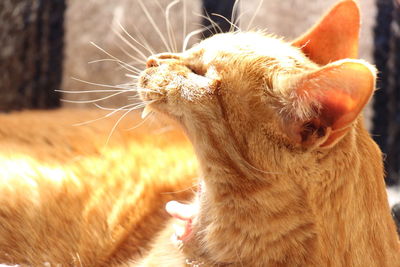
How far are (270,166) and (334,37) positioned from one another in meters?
0.31

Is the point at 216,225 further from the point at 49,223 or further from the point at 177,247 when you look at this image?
the point at 49,223

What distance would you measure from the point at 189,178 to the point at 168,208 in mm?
190

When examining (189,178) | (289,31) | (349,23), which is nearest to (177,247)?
(189,178)

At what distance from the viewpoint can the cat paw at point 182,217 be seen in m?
0.98

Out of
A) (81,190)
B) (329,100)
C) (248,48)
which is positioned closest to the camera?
(329,100)

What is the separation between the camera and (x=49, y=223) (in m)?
1.11

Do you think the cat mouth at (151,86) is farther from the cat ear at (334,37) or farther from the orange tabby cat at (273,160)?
the cat ear at (334,37)

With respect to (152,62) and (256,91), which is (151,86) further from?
(256,91)

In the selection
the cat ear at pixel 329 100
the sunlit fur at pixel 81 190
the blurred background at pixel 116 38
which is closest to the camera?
the cat ear at pixel 329 100

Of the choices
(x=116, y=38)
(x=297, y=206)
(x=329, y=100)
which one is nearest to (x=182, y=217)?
(x=297, y=206)

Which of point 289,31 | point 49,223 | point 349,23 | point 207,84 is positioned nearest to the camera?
point 207,84

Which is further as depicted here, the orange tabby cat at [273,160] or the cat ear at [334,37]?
the cat ear at [334,37]

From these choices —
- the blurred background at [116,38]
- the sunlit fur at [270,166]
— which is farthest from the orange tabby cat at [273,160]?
the blurred background at [116,38]

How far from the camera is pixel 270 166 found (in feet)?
2.67
